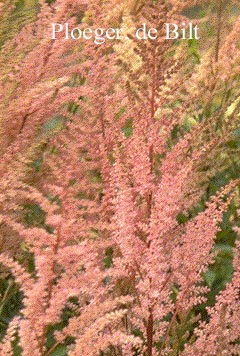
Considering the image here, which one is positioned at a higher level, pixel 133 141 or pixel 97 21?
pixel 97 21

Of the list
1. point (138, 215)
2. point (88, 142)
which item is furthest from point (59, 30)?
point (138, 215)

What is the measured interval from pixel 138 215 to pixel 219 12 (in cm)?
138

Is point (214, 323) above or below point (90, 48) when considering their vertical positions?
below

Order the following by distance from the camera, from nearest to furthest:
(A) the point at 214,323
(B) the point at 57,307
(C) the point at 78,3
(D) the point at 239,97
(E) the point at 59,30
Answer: (B) the point at 57,307, (A) the point at 214,323, (E) the point at 59,30, (C) the point at 78,3, (D) the point at 239,97

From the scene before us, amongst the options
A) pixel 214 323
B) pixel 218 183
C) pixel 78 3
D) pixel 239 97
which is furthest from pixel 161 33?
pixel 218 183

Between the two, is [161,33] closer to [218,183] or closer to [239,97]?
[239,97]

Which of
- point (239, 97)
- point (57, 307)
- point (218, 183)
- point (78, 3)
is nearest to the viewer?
point (57, 307)

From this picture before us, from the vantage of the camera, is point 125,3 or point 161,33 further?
point 125,3

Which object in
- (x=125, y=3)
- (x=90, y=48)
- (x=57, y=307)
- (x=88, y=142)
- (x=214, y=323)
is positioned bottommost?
(x=214, y=323)

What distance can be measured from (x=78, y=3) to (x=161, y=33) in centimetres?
31

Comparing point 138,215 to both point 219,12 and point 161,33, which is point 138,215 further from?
point 219,12

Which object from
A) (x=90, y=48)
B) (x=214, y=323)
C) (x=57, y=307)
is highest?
(x=90, y=48)

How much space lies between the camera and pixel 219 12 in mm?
2646

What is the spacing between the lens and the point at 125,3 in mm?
2240
